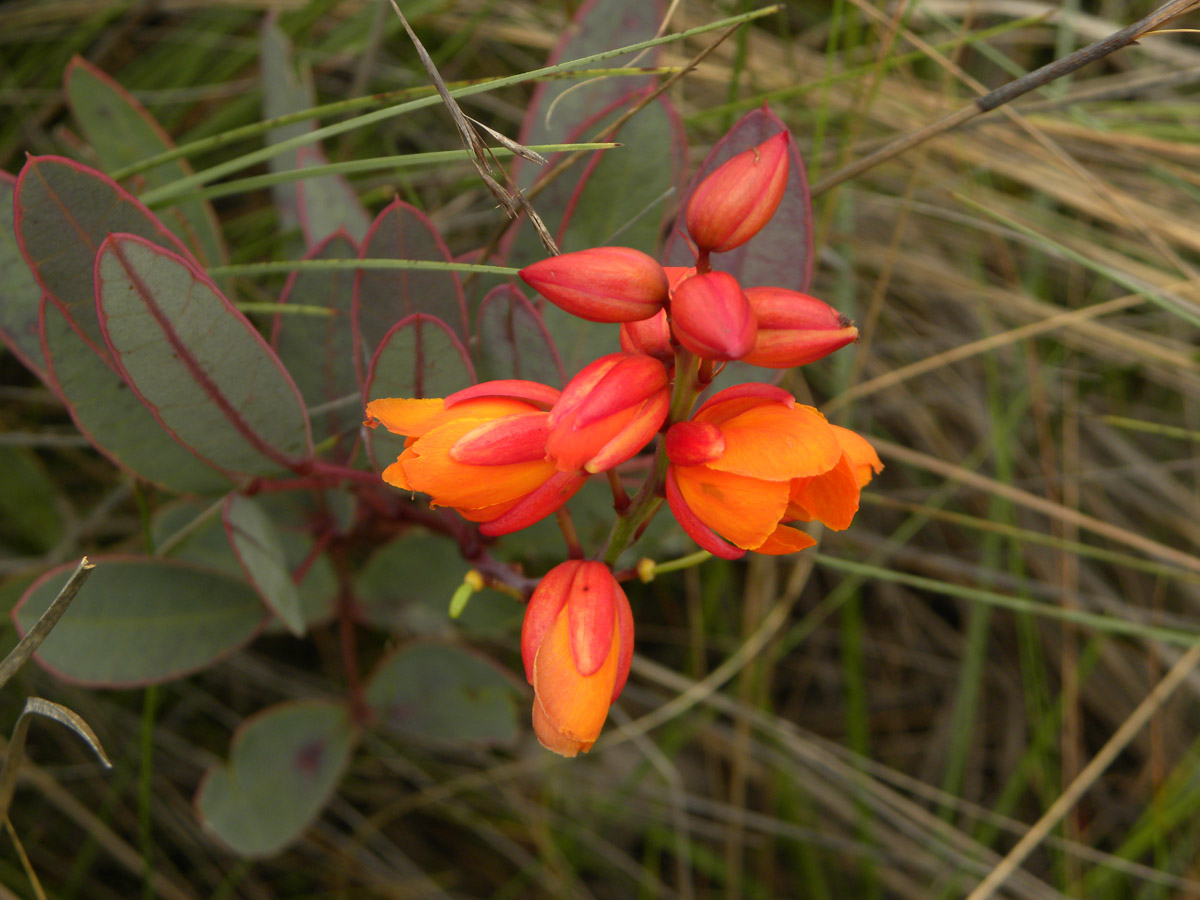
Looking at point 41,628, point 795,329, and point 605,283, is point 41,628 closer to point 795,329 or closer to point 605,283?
point 605,283

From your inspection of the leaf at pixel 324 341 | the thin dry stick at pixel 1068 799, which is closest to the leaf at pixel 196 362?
the leaf at pixel 324 341

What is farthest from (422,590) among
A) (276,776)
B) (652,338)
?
(652,338)

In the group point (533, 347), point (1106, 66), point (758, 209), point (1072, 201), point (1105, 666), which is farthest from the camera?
point (1106, 66)

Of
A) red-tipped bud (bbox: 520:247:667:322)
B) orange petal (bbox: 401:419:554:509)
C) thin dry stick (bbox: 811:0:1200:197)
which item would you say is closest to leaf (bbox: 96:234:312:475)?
orange petal (bbox: 401:419:554:509)

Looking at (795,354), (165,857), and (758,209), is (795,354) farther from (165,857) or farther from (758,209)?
(165,857)

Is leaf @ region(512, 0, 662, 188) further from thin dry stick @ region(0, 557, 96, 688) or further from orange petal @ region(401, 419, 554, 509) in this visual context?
thin dry stick @ region(0, 557, 96, 688)

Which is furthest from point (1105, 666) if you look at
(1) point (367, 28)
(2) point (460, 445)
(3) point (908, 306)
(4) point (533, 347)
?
(1) point (367, 28)
